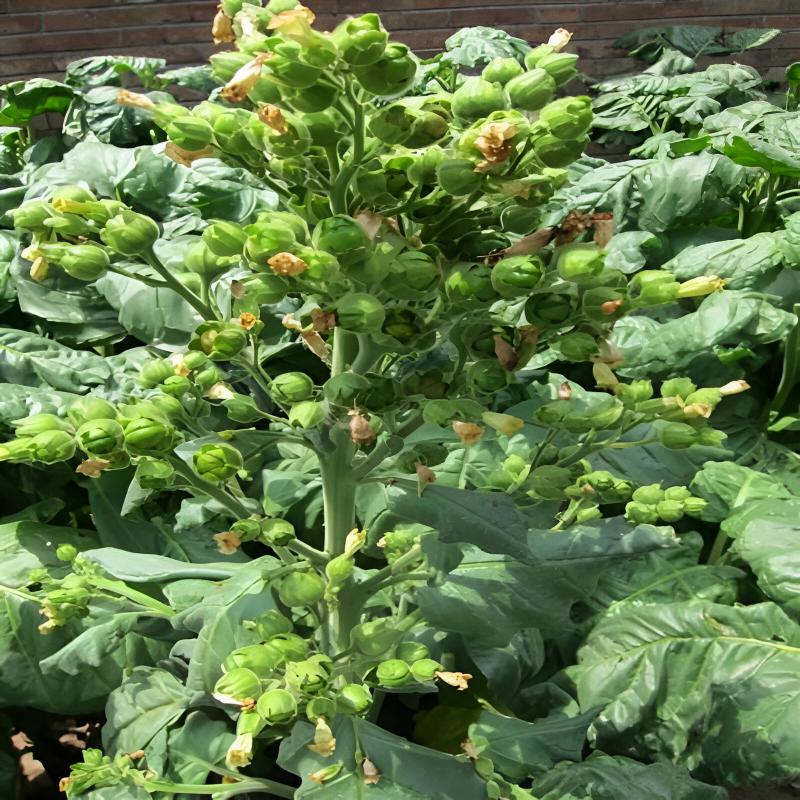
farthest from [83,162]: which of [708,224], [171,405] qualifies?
[708,224]

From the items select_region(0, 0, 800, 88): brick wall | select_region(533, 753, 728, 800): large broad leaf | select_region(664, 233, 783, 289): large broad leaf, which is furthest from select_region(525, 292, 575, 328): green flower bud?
select_region(0, 0, 800, 88): brick wall

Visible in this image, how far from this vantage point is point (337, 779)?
640 mm

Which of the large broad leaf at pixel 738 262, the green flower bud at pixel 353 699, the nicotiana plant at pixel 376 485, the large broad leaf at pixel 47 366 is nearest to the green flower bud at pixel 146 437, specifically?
the nicotiana plant at pixel 376 485

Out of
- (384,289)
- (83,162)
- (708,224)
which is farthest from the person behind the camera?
(708,224)

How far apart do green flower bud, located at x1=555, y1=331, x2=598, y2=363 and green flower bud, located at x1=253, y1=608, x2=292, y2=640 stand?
11.3 inches

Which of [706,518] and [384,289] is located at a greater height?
[384,289]

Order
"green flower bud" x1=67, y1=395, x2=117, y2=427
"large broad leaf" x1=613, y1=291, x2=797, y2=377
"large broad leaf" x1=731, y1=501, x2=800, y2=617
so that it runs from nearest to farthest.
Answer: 1. "green flower bud" x1=67, y1=395, x2=117, y2=427
2. "large broad leaf" x1=731, y1=501, x2=800, y2=617
3. "large broad leaf" x1=613, y1=291, x2=797, y2=377

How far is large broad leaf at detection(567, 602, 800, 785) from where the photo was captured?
82 cm

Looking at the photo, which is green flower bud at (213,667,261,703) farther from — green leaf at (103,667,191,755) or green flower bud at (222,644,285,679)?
green leaf at (103,667,191,755)

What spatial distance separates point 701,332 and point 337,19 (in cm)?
229

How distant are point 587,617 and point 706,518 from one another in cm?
22

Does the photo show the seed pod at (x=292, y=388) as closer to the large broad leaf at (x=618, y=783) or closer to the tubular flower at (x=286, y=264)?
the tubular flower at (x=286, y=264)

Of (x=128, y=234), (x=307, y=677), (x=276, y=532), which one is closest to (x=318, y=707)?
(x=307, y=677)

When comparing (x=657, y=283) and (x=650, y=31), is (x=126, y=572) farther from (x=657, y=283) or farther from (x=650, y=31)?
(x=650, y=31)
